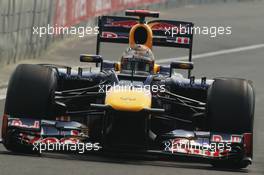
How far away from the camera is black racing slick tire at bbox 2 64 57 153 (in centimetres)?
1236

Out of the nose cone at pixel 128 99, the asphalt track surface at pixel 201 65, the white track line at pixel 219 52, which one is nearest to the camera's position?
the asphalt track surface at pixel 201 65

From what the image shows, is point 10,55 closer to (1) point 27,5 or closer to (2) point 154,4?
(1) point 27,5

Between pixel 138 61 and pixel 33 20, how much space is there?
37.8 ft

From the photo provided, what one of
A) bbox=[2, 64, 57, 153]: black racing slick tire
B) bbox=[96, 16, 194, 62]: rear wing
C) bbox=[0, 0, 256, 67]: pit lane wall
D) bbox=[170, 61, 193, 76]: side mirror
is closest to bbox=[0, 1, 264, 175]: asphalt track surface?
bbox=[2, 64, 57, 153]: black racing slick tire

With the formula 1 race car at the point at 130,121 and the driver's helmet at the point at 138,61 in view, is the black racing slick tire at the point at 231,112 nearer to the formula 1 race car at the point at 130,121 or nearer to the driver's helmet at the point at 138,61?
the formula 1 race car at the point at 130,121

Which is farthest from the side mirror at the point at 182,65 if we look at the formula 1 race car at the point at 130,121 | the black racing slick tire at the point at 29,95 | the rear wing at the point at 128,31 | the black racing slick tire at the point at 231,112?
the black racing slick tire at the point at 29,95

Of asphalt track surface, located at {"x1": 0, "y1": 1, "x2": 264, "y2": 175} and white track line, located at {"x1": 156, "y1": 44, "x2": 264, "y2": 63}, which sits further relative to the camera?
white track line, located at {"x1": 156, "y1": 44, "x2": 264, "y2": 63}

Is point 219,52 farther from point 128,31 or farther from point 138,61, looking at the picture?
point 138,61

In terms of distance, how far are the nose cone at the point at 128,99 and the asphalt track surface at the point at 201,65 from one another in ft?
2.02

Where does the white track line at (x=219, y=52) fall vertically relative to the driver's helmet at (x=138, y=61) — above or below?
above

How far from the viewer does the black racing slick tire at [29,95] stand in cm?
1238

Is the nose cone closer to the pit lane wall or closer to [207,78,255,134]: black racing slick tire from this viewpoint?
[207,78,255,134]: black racing slick tire

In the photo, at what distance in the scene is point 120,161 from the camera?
1223 cm

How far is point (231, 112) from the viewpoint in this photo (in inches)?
485
